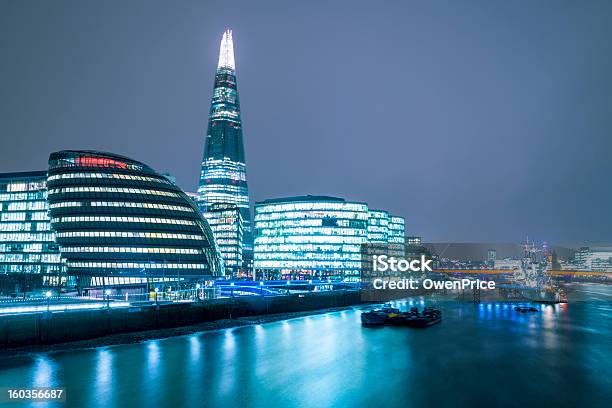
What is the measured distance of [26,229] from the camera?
132750mm

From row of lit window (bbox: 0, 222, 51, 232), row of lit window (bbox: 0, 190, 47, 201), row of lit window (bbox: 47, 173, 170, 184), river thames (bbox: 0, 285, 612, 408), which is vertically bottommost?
river thames (bbox: 0, 285, 612, 408)

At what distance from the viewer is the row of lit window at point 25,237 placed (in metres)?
131

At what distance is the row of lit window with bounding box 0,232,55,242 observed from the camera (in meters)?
131

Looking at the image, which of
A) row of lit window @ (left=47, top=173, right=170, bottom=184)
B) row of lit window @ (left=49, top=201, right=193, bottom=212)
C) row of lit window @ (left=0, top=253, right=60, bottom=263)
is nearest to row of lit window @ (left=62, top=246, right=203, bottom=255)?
row of lit window @ (left=49, top=201, right=193, bottom=212)

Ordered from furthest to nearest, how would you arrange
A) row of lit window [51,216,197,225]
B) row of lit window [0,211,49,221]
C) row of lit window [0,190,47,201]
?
row of lit window [0,190,47,201], row of lit window [0,211,49,221], row of lit window [51,216,197,225]

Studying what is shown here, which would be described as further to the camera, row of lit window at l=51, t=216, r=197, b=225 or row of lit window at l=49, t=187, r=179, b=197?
row of lit window at l=49, t=187, r=179, b=197

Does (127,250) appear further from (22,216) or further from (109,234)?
(22,216)

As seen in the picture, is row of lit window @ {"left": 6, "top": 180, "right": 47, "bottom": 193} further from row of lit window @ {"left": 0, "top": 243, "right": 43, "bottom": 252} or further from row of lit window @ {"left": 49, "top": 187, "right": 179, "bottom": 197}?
row of lit window @ {"left": 49, "top": 187, "right": 179, "bottom": 197}

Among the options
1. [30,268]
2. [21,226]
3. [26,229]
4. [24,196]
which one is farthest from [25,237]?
[24,196]

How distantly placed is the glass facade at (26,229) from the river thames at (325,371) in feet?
255

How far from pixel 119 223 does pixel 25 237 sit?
133ft

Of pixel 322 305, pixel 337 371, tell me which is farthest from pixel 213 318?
pixel 322 305

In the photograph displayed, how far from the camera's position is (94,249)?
107625mm

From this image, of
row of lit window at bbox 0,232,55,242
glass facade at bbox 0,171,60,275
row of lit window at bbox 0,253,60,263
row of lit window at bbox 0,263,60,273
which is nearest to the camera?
row of lit window at bbox 0,263,60,273
